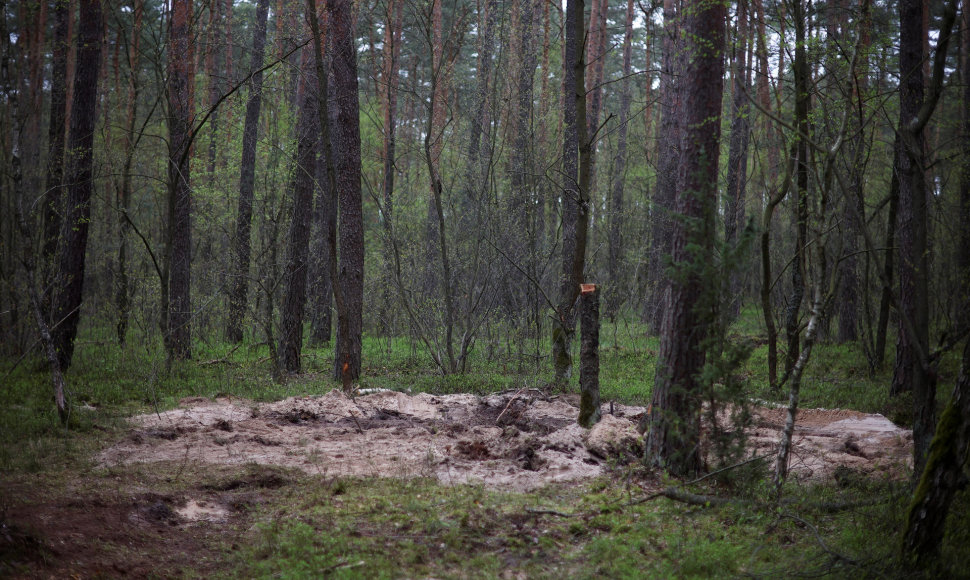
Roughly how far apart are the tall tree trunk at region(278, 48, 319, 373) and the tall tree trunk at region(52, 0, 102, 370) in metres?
3.20

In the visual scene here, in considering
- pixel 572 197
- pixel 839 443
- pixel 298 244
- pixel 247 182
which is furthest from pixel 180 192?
pixel 839 443

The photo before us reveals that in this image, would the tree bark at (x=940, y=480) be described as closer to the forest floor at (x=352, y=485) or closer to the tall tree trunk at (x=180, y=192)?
the forest floor at (x=352, y=485)

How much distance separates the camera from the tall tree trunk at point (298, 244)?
39.4 ft

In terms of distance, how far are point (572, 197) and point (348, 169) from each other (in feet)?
15.7

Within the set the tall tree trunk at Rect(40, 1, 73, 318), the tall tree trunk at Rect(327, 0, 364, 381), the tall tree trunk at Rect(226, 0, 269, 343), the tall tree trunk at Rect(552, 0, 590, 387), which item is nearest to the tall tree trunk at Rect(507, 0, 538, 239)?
the tall tree trunk at Rect(552, 0, 590, 387)

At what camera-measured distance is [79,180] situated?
1070cm

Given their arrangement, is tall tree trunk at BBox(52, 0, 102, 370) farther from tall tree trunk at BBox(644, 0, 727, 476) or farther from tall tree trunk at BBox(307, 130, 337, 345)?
tall tree trunk at BBox(644, 0, 727, 476)

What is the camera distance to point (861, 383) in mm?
10906

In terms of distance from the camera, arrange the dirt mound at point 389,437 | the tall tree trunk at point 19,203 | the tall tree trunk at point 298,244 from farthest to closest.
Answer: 1. the tall tree trunk at point 298,244
2. the tall tree trunk at point 19,203
3. the dirt mound at point 389,437

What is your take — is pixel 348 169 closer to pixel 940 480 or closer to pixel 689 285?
pixel 689 285

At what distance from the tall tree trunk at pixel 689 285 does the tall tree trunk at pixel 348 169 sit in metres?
6.15

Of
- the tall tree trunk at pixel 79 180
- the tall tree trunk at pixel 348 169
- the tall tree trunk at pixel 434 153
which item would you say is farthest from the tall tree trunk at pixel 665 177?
the tall tree trunk at pixel 79 180

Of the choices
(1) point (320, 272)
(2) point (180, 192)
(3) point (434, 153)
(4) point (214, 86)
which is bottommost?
(1) point (320, 272)

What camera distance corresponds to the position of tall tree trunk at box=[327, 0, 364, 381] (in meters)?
10.9
